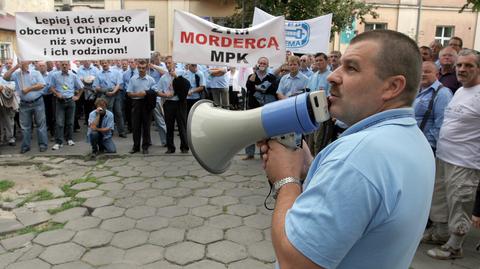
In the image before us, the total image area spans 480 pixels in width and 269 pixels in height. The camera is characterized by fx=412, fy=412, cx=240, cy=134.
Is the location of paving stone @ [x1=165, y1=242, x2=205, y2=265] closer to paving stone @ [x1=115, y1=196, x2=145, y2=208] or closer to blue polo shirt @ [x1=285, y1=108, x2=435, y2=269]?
paving stone @ [x1=115, y1=196, x2=145, y2=208]

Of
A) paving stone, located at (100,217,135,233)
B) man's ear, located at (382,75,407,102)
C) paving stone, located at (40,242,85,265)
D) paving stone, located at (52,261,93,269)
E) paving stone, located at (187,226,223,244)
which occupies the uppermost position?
man's ear, located at (382,75,407,102)

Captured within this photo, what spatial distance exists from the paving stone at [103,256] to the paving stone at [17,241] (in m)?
0.78

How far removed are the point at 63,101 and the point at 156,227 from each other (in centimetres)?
551

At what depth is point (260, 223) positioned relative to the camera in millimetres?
4711

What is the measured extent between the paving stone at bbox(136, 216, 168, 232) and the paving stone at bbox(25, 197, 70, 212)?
132 cm

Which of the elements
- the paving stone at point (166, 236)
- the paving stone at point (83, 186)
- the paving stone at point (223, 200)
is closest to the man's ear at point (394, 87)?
the paving stone at point (166, 236)

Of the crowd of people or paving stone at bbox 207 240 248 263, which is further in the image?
paving stone at bbox 207 240 248 263

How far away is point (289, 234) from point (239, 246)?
10.0 feet

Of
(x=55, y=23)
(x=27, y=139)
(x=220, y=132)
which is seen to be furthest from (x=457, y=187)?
(x=27, y=139)

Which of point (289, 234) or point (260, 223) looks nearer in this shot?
point (289, 234)

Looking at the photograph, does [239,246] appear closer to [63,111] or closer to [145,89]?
[145,89]

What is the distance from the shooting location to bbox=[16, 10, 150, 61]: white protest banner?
296 inches

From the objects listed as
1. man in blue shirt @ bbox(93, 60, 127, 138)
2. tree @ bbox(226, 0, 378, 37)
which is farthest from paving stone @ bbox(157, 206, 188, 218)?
tree @ bbox(226, 0, 378, 37)

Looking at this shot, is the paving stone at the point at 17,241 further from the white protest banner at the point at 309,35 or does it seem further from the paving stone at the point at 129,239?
the white protest banner at the point at 309,35
